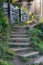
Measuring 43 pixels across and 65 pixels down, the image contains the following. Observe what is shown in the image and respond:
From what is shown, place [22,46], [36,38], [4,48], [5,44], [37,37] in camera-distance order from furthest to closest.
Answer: [37,37], [36,38], [22,46], [5,44], [4,48]

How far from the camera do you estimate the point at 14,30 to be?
45.5ft

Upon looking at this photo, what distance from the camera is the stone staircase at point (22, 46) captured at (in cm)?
1022

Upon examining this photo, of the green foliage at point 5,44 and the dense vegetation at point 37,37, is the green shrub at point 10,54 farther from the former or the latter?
the dense vegetation at point 37,37

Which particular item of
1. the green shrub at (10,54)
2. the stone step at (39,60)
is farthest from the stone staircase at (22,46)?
the green shrub at (10,54)

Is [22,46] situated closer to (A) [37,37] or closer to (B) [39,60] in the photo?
(A) [37,37]

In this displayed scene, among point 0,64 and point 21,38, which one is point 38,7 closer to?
point 21,38

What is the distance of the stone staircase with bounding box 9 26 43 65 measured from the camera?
1022 cm

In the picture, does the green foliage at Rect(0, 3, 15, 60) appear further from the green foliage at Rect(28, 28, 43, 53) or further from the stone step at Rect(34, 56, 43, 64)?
the green foliage at Rect(28, 28, 43, 53)

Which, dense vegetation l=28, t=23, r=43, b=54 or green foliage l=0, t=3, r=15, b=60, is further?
dense vegetation l=28, t=23, r=43, b=54

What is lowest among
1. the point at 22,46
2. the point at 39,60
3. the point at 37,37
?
the point at 39,60

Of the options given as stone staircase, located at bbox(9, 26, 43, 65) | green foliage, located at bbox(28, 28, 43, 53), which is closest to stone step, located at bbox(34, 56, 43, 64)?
stone staircase, located at bbox(9, 26, 43, 65)

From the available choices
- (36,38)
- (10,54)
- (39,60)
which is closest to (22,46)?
Answer: (36,38)

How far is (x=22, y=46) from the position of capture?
38.5ft

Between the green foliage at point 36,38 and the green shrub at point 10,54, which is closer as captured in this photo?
the green shrub at point 10,54
